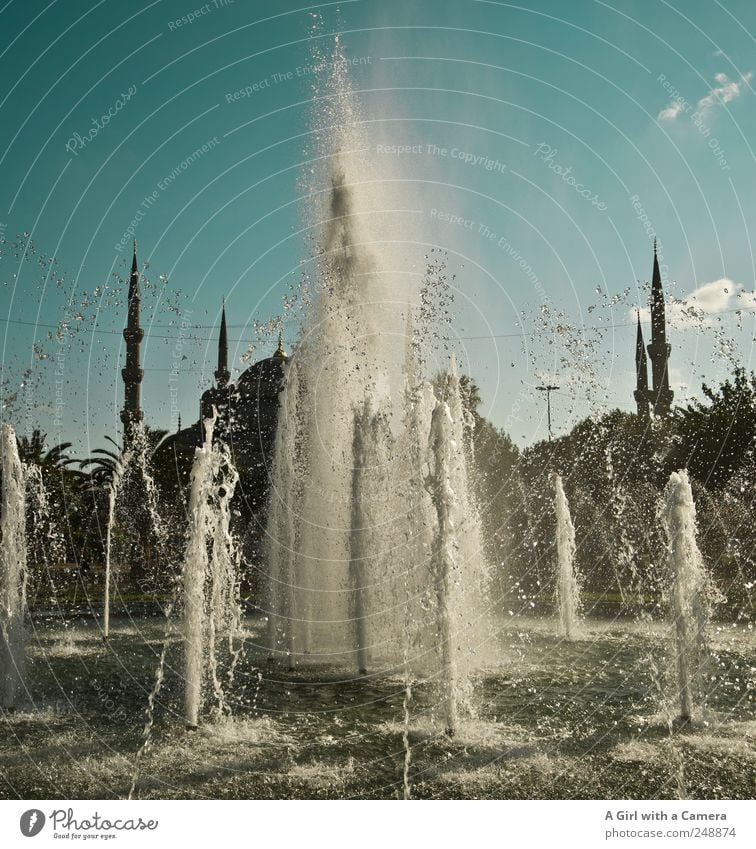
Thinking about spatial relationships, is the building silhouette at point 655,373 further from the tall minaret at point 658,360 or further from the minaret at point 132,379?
the minaret at point 132,379

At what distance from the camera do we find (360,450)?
1319cm

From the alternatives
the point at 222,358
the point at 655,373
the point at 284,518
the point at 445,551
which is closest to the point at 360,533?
the point at 284,518

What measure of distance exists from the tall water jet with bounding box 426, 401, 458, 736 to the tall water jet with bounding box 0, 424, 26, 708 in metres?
5.19

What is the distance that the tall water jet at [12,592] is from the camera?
9.69 m

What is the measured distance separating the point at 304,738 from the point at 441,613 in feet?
6.30

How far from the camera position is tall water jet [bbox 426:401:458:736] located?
8312 mm

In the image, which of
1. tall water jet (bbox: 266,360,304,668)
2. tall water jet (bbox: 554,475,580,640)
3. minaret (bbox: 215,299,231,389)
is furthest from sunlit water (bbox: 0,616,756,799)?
minaret (bbox: 215,299,231,389)

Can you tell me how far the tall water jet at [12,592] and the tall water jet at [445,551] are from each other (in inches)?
204

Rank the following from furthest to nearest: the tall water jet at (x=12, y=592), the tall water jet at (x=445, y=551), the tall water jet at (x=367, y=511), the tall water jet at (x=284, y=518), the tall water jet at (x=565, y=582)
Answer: the tall water jet at (x=565, y=582) < the tall water jet at (x=284, y=518) < the tall water jet at (x=367, y=511) < the tall water jet at (x=12, y=592) < the tall water jet at (x=445, y=551)

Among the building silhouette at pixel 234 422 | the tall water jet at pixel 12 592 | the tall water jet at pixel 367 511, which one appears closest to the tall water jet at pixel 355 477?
the tall water jet at pixel 367 511

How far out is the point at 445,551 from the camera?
8.59 meters

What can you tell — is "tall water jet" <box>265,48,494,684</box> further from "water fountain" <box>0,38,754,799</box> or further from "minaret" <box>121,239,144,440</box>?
"minaret" <box>121,239,144,440</box>
